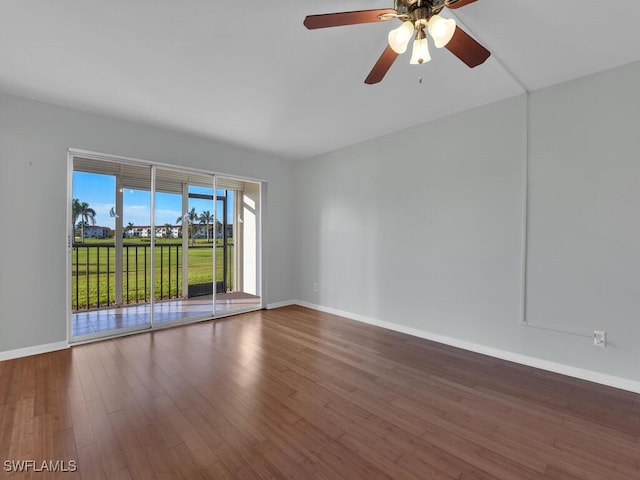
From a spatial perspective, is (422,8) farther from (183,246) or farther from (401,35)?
(183,246)

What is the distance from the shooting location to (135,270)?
411cm

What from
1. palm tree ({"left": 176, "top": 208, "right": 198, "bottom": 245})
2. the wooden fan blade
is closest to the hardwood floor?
palm tree ({"left": 176, "top": 208, "right": 198, "bottom": 245})

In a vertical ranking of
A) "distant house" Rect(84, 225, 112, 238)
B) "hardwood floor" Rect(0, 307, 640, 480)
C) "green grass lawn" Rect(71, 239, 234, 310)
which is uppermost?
"distant house" Rect(84, 225, 112, 238)

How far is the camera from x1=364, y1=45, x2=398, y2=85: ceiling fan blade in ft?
6.01

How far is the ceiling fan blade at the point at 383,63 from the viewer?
1.83m

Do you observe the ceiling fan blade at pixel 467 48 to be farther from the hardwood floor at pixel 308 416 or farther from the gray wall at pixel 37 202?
the gray wall at pixel 37 202

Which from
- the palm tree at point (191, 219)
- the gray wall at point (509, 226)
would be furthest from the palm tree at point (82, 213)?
the gray wall at point (509, 226)

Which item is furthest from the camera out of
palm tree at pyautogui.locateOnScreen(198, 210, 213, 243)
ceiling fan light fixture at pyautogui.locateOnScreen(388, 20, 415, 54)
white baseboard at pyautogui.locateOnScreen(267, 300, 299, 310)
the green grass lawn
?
white baseboard at pyautogui.locateOnScreen(267, 300, 299, 310)

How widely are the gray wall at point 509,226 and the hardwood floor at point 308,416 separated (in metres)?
0.45

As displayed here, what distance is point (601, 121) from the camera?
2.51m

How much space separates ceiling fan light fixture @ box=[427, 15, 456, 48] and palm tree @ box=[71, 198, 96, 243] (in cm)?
399

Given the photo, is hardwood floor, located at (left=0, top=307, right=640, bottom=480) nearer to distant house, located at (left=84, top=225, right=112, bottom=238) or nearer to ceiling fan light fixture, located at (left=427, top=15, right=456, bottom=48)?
distant house, located at (left=84, top=225, right=112, bottom=238)

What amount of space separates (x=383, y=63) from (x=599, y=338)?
289 cm

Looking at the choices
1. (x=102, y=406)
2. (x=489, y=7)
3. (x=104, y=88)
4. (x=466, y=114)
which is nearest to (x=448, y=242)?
(x=466, y=114)
